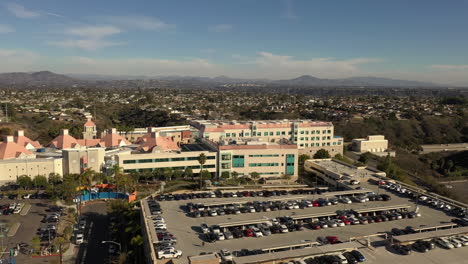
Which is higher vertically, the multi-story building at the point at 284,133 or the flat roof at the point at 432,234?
the multi-story building at the point at 284,133

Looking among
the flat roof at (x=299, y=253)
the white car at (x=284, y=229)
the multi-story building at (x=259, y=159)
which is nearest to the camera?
the flat roof at (x=299, y=253)

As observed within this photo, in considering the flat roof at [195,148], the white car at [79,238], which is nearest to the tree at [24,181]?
the white car at [79,238]

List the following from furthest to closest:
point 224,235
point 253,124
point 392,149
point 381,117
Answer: point 381,117 → point 392,149 → point 253,124 → point 224,235

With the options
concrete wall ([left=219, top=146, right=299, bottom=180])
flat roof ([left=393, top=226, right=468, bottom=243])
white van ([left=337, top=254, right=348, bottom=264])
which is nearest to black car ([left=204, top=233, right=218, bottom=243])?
white van ([left=337, top=254, right=348, bottom=264])

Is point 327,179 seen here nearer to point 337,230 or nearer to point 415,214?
point 415,214

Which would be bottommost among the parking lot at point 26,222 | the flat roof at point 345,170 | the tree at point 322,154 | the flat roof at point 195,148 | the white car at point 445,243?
the parking lot at point 26,222

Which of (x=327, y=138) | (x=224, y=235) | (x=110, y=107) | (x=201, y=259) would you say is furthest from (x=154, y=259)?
(x=110, y=107)

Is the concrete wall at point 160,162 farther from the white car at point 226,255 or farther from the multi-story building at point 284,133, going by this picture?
the white car at point 226,255

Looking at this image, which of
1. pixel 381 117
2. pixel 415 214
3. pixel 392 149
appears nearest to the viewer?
pixel 415 214
